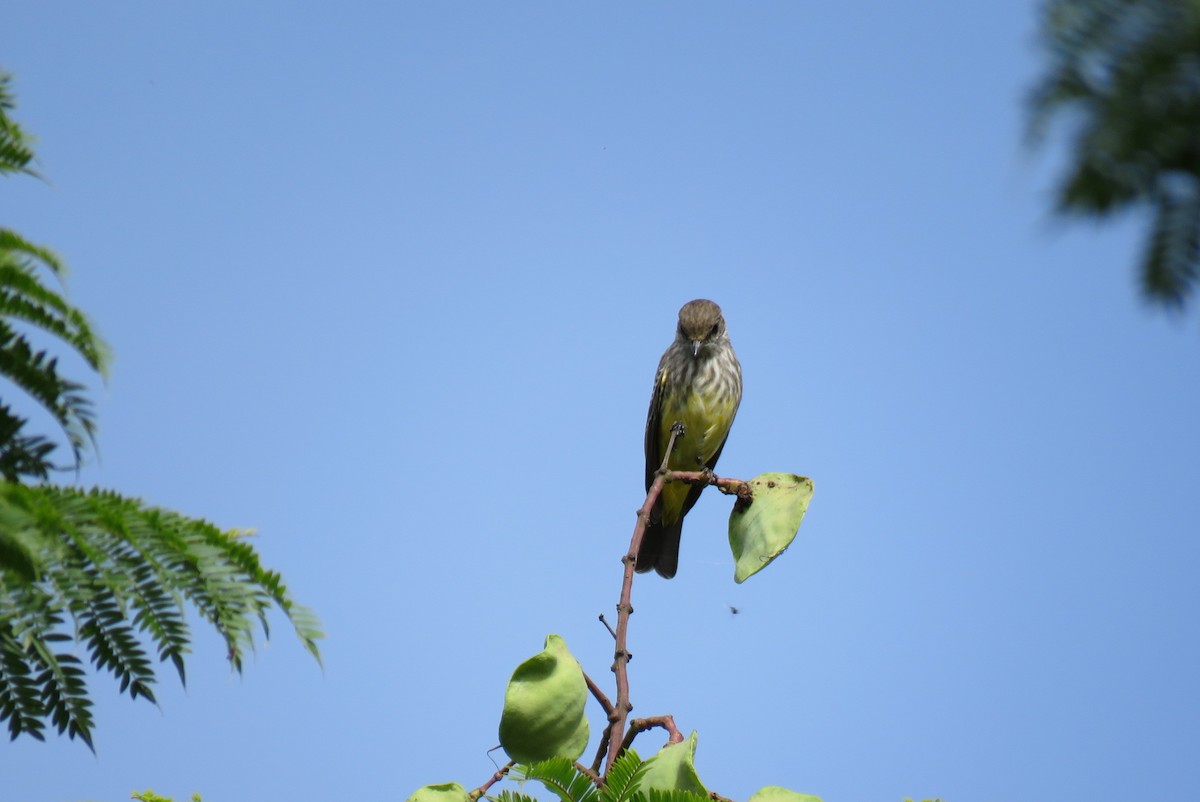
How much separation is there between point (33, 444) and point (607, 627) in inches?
59.1

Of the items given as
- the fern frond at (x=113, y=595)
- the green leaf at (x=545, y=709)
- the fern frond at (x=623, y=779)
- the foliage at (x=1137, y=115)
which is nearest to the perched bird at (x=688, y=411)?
the green leaf at (x=545, y=709)

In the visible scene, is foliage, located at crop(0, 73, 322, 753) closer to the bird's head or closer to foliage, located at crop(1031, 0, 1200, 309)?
foliage, located at crop(1031, 0, 1200, 309)

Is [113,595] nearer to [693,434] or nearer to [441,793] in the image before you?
[441,793]

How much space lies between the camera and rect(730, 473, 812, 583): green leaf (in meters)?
3.68

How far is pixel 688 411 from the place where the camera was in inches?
346

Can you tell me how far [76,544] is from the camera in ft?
6.19

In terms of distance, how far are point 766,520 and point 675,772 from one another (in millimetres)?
1310

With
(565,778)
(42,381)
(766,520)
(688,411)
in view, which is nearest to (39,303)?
(42,381)

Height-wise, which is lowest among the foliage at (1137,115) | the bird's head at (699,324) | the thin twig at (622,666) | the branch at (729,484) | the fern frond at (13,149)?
the thin twig at (622,666)

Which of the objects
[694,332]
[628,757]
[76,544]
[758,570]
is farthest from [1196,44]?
[694,332]

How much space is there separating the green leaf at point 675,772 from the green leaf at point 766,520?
1.16 m

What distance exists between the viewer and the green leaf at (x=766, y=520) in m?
3.68

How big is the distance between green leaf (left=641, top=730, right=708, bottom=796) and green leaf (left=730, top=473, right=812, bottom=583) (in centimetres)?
116

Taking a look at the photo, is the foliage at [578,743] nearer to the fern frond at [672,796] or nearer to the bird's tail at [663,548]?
the fern frond at [672,796]
